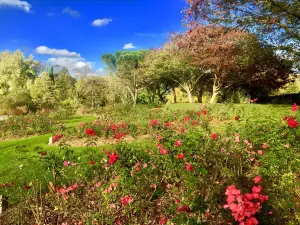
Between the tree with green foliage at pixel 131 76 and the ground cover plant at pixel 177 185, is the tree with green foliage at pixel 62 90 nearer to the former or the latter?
the tree with green foliage at pixel 131 76

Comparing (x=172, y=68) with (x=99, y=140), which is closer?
(x=99, y=140)

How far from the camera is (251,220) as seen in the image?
66.9 inches

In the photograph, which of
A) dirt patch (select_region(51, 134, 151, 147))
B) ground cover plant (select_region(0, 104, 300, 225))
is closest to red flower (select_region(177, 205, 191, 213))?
ground cover plant (select_region(0, 104, 300, 225))

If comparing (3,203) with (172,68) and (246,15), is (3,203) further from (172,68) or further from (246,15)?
(172,68)

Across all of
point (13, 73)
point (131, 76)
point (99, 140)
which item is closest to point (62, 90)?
point (13, 73)

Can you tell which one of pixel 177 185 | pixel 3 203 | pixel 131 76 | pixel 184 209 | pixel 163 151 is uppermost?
pixel 131 76

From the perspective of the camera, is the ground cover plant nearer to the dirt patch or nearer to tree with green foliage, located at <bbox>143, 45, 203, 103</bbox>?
the dirt patch

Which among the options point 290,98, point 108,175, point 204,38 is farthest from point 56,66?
point 108,175

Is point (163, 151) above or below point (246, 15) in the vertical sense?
below

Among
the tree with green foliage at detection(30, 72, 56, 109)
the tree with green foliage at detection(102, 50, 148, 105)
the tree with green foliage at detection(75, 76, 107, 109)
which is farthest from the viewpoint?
the tree with green foliage at detection(75, 76, 107, 109)

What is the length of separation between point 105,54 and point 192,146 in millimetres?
37414

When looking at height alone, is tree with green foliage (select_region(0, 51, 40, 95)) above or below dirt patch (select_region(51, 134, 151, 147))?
above

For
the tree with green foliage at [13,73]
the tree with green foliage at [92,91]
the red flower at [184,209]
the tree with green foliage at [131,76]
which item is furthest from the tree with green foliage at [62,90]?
the red flower at [184,209]

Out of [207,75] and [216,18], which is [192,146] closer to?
[216,18]
